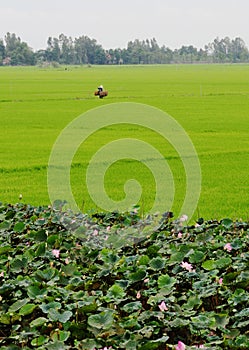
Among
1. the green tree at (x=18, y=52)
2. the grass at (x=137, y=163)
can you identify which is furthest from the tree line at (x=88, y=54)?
the grass at (x=137, y=163)

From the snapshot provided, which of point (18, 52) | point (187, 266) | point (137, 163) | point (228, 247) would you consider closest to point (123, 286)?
point (187, 266)

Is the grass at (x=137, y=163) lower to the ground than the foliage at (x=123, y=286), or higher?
lower

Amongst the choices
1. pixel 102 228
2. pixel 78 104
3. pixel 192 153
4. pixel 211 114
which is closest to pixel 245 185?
pixel 192 153

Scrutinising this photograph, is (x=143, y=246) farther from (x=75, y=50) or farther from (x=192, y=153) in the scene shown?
(x=75, y=50)

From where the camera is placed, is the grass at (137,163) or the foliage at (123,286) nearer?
the foliage at (123,286)

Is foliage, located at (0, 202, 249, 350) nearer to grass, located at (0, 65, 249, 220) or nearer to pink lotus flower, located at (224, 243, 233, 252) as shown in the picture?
pink lotus flower, located at (224, 243, 233, 252)

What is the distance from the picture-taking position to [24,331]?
3.04 meters

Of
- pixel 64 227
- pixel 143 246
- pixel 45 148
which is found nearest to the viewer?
pixel 143 246

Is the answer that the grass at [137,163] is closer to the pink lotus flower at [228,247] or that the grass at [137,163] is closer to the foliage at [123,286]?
the foliage at [123,286]

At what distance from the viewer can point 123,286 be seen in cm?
342

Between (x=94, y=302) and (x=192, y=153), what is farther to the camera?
(x=192, y=153)

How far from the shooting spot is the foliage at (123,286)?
9.59 feet

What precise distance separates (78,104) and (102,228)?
19896mm

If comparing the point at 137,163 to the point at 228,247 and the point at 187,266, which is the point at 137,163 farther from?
the point at 187,266
